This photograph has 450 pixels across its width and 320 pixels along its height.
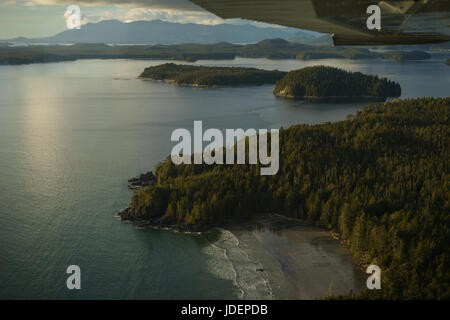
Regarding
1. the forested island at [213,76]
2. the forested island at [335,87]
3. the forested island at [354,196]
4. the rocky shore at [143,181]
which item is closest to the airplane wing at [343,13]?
the forested island at [354,196]

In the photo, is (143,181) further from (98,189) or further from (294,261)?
(294,261)

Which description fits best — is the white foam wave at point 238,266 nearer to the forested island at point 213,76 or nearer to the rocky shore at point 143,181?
the rocky shore at point 143,181

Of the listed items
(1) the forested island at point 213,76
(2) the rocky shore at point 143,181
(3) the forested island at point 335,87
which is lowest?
(2) the rocky shore at point 143,181

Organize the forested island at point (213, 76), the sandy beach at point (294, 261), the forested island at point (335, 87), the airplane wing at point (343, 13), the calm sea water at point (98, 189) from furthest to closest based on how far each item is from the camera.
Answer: the forested island at point (213, 76) → the forested island at point (335, 87) → the calm sea water at point (98, 189) → the sandy beach at point (294, 261) → the airplane wing at point (343, 13)

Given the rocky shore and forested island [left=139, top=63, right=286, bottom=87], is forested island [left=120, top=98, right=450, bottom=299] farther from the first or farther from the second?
forested island [left=139, top=63, right=286, bottom=87]

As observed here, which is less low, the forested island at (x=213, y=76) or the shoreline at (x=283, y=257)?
the forested island at (x=213, y=76)

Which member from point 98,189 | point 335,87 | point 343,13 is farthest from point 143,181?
point 335,87
